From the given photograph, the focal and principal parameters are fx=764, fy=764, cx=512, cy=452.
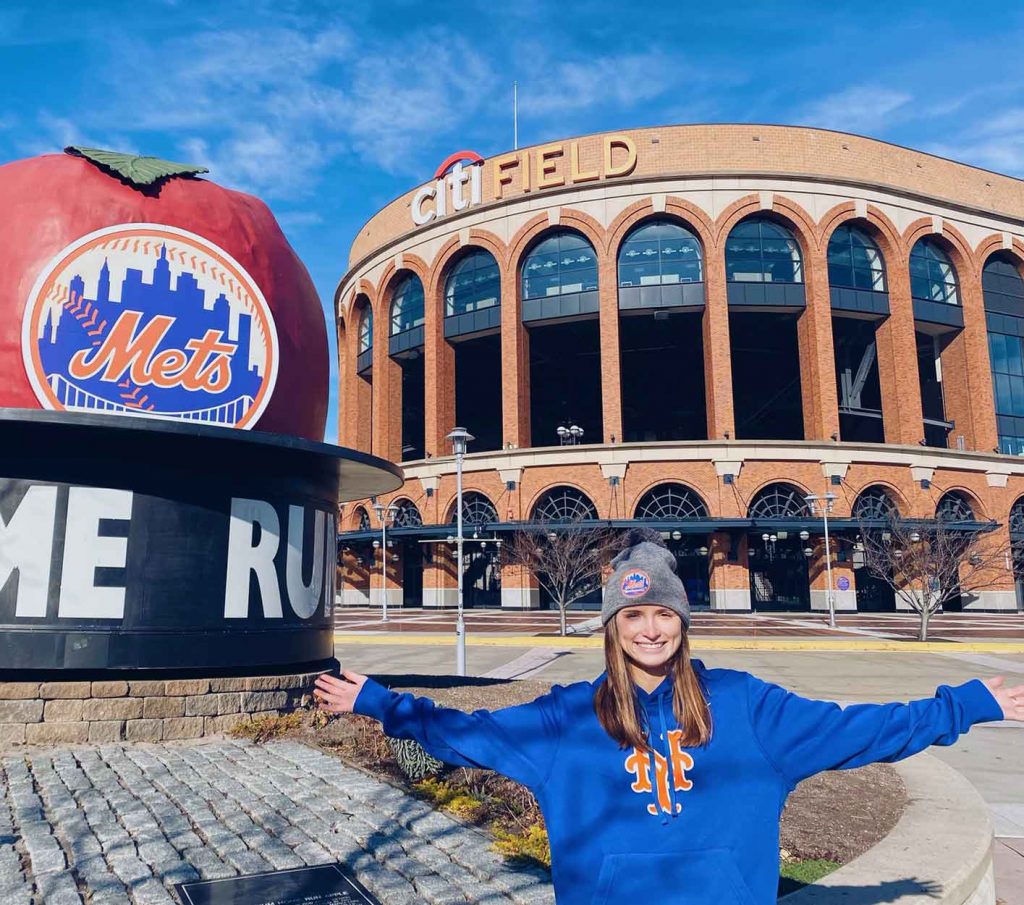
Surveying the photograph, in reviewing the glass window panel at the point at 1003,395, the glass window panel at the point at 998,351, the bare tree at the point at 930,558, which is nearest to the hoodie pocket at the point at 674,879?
the bare tree at the point at 930,558

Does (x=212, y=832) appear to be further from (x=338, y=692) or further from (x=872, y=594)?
(x=872, y=594)

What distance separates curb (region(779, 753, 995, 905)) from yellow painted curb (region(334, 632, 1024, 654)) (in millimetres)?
15768

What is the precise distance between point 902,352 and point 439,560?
27.1 meters

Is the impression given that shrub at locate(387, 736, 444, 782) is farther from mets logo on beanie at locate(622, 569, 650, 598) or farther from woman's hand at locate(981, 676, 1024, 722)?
woman's hand at locate(981, 676, 1024, 722)

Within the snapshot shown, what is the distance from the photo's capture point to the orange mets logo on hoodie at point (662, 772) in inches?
92.2

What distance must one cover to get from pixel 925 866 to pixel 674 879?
3.41 metres

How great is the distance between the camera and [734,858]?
7.48 feet

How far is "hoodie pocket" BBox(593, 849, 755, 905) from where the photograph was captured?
7.25 feet

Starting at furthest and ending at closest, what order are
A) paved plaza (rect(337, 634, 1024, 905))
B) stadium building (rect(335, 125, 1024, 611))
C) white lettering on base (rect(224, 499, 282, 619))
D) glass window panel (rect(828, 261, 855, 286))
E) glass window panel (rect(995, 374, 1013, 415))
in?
glass window panel (rect(995, 374, 1013, 415)) → glass window panel (rect(828, 261, 855, 286)) → stadium building (rect(335, 125, 1024, 611)) → white lettering on base (rect(224, 499, 282, 619)) → paved plaza (rect(337, 634, 1024, 905))

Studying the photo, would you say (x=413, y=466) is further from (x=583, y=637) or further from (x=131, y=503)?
(x=131, y=503)

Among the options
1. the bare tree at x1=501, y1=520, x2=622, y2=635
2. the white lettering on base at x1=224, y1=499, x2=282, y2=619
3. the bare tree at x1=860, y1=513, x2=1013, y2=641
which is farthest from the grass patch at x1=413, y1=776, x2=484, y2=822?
the bare tree at x1=860, y1=513, x2=1013, y2=641

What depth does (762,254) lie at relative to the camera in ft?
133

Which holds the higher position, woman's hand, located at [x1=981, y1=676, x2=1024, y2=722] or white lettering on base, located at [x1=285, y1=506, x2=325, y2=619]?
white lettering on base, located at [x1=285, y1=506, x2=325, y2=619]

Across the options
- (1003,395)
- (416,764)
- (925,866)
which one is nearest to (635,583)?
(925,866)
